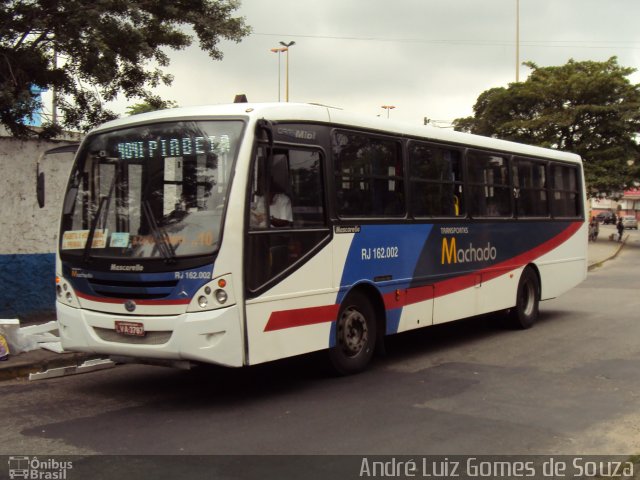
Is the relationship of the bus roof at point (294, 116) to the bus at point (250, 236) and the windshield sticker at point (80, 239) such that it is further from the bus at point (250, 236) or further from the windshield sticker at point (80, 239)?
the windshield sticker at point (80, 239)

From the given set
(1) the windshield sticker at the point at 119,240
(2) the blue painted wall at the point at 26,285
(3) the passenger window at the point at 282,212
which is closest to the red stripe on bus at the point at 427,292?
(3) the passenger window at the point at 282,212

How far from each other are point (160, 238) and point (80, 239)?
1.10m

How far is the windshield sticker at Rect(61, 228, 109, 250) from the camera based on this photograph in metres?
6.76

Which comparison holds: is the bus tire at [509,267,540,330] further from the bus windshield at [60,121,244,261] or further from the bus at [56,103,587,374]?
the bus windshield at [60,121,244,261]

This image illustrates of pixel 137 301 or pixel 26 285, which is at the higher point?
pixel 137 301

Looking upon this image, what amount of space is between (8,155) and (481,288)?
24.1ft

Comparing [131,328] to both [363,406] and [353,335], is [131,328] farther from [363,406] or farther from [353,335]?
[353,335]

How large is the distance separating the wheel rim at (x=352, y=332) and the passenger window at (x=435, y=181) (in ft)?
5.53

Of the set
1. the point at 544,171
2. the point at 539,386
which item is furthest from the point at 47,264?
the point at 544,171

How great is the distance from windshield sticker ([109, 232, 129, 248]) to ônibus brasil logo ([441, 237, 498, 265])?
14.3ft

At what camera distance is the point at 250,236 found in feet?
21.0

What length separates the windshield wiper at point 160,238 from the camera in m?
6.28

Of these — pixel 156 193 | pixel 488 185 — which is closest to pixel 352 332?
pixel 156 193

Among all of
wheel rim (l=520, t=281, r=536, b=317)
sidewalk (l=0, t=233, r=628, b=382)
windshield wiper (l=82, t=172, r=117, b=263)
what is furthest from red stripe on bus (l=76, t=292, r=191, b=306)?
wheel rim (l=520, t=281, r=536, b=317)
